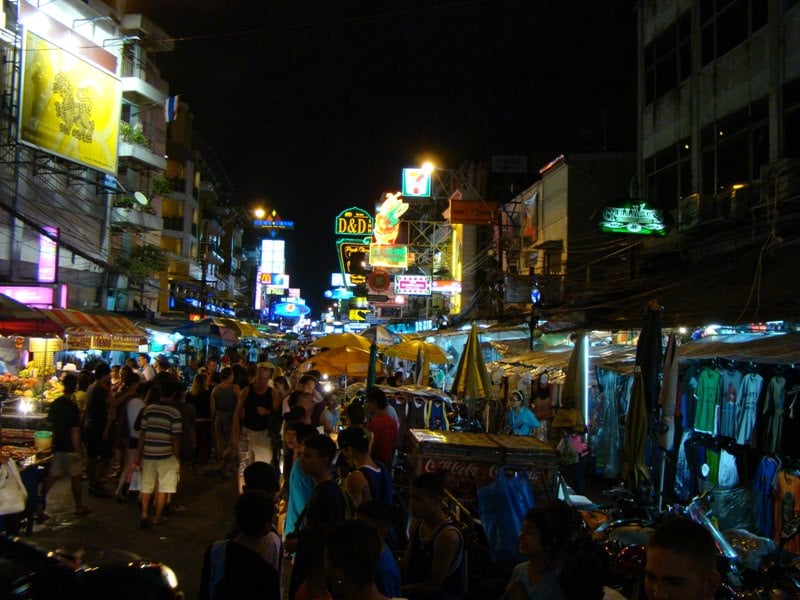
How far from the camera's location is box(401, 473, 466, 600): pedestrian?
4000mm

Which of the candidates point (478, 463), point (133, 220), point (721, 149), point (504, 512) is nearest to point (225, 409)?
point (478, 463)

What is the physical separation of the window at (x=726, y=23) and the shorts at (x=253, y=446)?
13.5 m

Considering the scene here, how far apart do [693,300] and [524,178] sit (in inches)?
1023

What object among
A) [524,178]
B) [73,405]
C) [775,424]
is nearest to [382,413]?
[73,405]

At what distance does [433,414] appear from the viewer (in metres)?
12.7

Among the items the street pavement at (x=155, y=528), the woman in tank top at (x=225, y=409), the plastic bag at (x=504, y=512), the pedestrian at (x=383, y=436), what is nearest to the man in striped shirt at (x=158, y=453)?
the street pavement at (x=155, y=528)

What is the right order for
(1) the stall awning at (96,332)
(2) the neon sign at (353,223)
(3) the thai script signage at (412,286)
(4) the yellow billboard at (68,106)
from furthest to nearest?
1. (2) the neon sign at (353,223)
2. (3) the thai script signage at (412,286)
3. (4) the yellow billboard at (68,106)
4. (1) the stall awning at (96,332)

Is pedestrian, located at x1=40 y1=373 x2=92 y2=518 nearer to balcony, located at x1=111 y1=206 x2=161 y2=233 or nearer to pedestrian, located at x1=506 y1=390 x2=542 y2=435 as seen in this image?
pedestrian, located at x1=506 y1=390 x2=542 y2=435

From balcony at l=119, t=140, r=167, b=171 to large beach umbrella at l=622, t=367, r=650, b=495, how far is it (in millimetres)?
25943

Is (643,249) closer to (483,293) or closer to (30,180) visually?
(483,293)

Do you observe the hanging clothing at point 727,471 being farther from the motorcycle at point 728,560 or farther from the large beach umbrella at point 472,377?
the large beach umbrella at point 472,377

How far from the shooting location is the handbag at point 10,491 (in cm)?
687

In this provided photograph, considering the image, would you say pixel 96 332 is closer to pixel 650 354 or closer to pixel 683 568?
pixel 650 354

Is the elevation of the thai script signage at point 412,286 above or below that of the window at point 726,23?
below
